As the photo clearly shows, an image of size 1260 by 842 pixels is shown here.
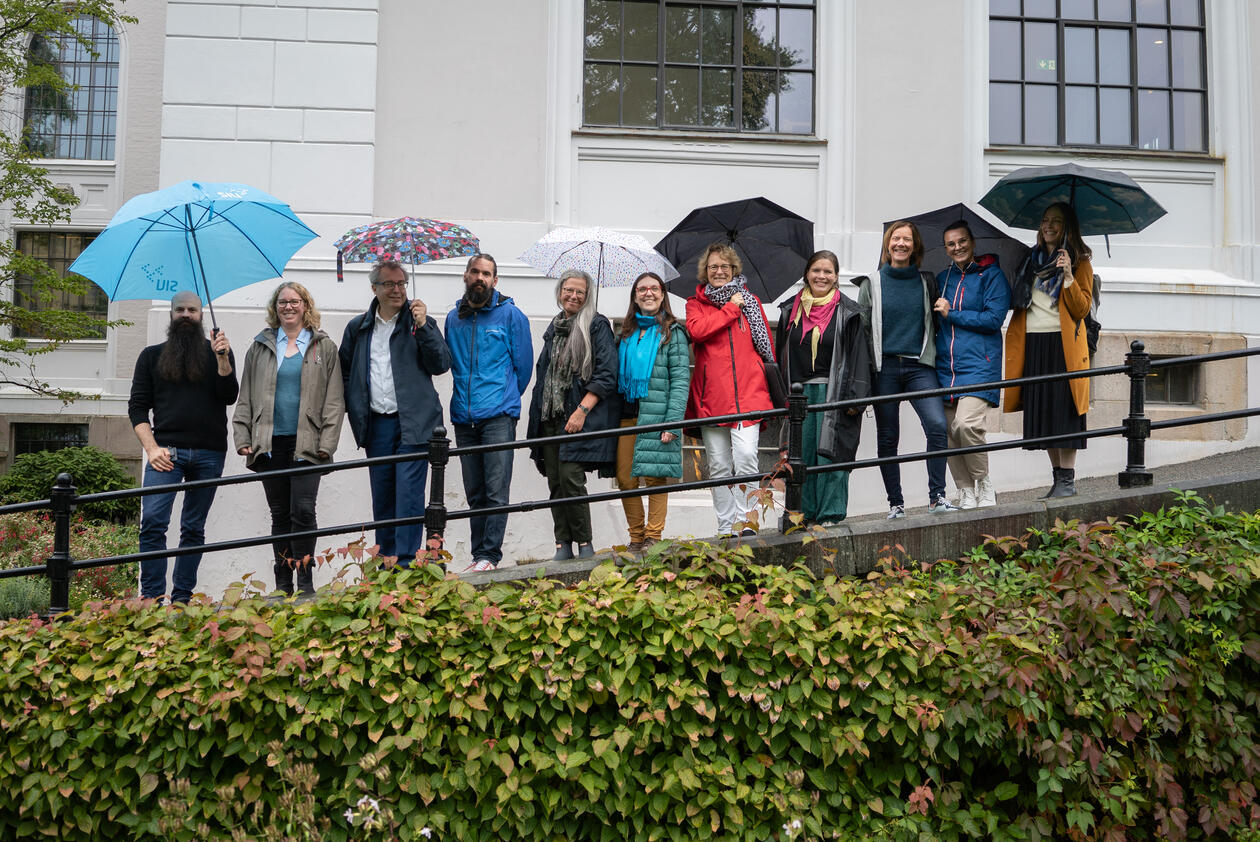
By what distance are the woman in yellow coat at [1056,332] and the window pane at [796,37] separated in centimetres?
420

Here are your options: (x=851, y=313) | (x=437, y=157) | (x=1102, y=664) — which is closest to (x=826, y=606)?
(x=1102, y=664)

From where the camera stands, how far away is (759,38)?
9922 millimetres

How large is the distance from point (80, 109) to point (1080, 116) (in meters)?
19.2

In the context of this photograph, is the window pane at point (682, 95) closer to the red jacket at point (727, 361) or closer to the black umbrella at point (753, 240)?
the black umbrella at point (753, 240)

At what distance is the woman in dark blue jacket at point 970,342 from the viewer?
249 inches

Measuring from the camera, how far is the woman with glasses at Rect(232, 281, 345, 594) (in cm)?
622

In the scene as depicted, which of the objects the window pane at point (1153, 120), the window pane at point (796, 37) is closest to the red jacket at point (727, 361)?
the window pane at point (796, 37)

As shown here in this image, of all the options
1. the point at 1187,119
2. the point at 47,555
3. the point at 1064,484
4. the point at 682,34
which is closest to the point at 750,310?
the point at 1064,484

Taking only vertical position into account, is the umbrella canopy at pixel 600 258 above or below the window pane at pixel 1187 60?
below

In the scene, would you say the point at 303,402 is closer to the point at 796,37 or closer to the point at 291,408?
the point at 291,408

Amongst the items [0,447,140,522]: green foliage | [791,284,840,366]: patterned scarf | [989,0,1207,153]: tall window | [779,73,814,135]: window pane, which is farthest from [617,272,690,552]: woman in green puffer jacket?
[0,447,140,522]: green foliage

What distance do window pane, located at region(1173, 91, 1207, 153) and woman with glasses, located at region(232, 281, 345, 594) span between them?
27.9ft

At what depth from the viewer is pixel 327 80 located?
30.0 feet

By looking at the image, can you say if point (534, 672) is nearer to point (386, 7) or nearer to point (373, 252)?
point (373, 252)
